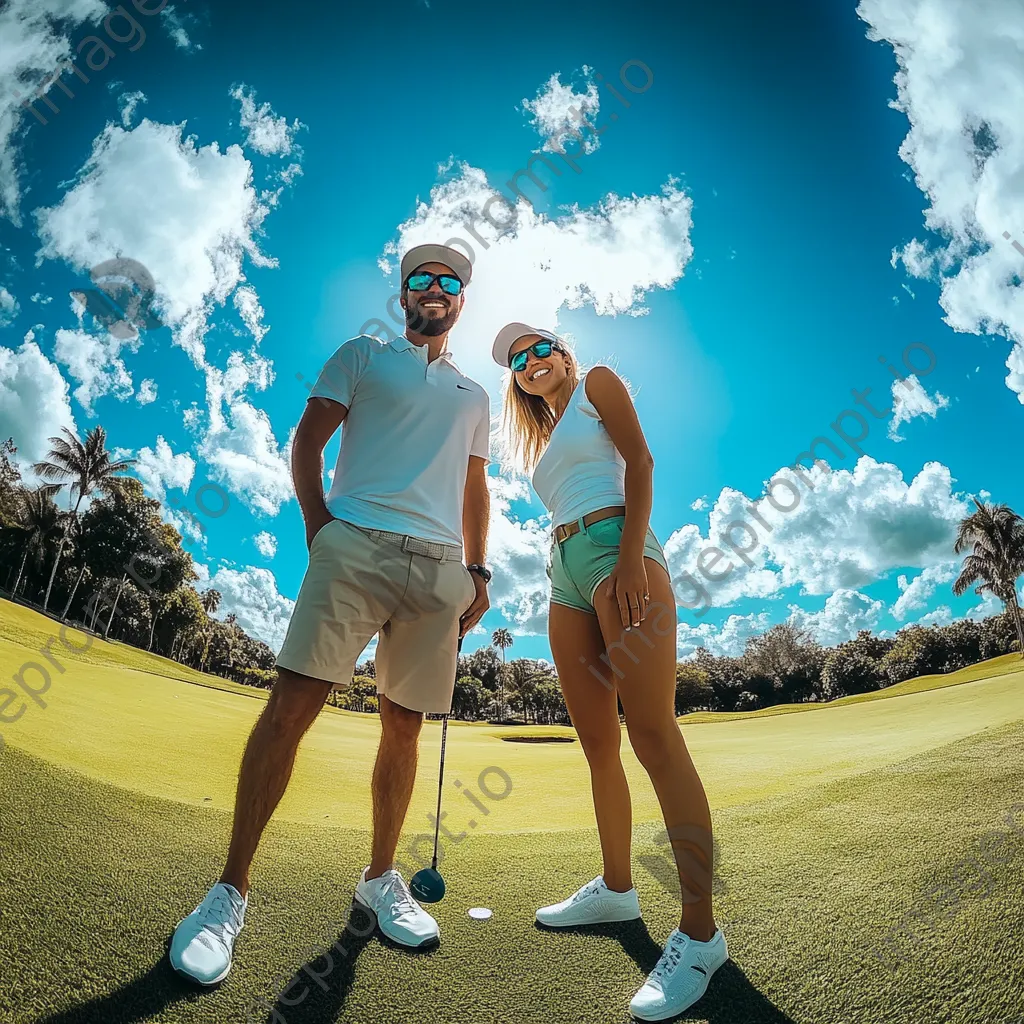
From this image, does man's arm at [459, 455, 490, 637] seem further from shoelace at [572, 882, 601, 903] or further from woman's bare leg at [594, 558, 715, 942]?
shoelace at [572, 882, 601, 903]

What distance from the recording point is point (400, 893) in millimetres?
2270

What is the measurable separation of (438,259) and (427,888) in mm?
2740

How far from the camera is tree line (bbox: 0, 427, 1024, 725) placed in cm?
3244

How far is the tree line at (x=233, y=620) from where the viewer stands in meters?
32.4

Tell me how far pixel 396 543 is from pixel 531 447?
1.15 metres

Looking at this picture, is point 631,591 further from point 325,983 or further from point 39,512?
point 39,512

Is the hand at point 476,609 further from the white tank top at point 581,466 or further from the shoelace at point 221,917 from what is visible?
the shoelace at point 221,917

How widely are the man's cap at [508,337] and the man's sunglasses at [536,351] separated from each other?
33 millimetres

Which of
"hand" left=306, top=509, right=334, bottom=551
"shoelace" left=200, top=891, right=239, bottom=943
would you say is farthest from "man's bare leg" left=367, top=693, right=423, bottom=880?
"hand" left=306, top=509, right=334, bottom=551

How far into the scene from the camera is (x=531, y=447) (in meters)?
3.25

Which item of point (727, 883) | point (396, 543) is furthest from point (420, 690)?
point (727, 883)

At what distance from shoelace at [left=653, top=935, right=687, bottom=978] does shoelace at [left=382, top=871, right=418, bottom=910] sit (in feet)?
2.94

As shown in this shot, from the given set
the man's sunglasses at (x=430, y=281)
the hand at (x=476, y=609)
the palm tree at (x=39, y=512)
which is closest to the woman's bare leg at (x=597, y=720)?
the hand at (x=476, y=609)

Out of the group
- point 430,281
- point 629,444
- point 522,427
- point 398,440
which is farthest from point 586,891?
point 430,281
